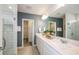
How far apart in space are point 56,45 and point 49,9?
24.9 inches

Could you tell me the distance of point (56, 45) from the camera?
1.92 meters

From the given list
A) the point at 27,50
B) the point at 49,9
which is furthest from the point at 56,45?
the point at 49,9

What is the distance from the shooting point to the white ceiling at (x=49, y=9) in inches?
76.5

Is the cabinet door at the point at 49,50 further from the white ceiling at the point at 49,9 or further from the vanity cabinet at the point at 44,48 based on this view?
the white ceiling at the point at 49,9

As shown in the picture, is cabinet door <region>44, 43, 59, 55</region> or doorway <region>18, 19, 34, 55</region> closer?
cabinet door <region>44, 43, 59, 55</region>

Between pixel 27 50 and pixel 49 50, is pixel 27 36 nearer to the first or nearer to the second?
pixel 27 50

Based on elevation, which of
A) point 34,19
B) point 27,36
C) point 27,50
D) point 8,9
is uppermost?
point 8,9

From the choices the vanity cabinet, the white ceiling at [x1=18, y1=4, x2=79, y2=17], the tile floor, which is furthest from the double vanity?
the white ceiling at [x1=18, y1=4, x2=79, y2=17]

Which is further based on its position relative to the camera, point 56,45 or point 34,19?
point 34,19

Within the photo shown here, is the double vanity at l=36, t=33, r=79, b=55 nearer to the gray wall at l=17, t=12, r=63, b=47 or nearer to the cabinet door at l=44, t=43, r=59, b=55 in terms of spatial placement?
the cabinet door at l=44, t=43, r=59, b=55

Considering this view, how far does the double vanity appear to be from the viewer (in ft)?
5.94

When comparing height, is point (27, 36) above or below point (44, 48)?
above

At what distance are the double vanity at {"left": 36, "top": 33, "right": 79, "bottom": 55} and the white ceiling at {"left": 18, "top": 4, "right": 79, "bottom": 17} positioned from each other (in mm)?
413
